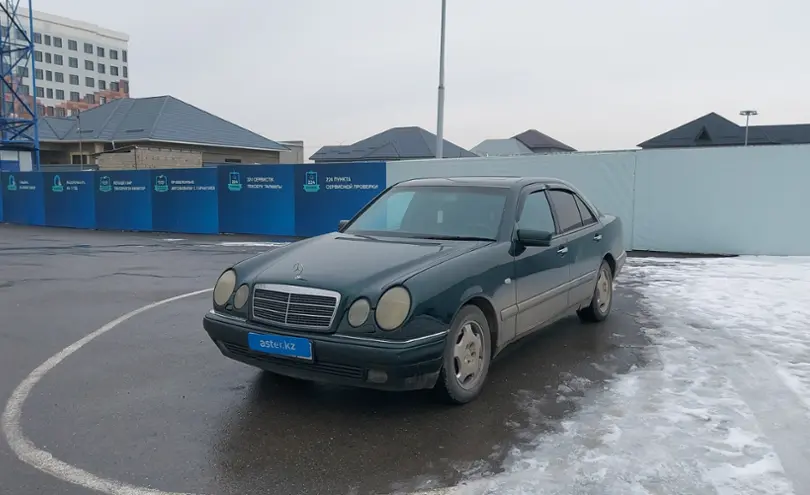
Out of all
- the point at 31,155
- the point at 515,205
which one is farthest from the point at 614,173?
the point at 31,155

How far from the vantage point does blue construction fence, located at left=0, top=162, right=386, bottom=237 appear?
650 inches

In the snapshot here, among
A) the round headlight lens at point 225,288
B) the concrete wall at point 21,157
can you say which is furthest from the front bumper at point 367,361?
the concrete wall at point 21,157

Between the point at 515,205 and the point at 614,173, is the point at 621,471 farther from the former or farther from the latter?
the point at 614,173

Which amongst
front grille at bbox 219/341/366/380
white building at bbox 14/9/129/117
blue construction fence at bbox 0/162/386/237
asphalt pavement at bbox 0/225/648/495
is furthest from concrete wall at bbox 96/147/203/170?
white building at bbox 14/9/129/117

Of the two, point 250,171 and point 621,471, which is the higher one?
point 250,171

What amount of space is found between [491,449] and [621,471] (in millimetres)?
700

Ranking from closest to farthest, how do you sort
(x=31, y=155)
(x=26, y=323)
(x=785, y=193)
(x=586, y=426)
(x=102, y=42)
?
(x=586, y=426)
(x=26, y=323)
(x=785, y=193)
(x=31, y=155)
(x=102, y=42)

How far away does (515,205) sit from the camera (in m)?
5.16

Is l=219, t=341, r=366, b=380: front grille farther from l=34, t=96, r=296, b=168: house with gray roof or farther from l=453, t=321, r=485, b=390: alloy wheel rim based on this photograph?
l=34, t=96, r=296, b=168: house with gray roof

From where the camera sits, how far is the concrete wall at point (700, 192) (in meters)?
11.5

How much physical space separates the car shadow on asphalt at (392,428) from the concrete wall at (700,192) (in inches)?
307

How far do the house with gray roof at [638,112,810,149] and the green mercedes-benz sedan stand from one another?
1381 inches

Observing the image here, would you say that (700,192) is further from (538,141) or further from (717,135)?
(538,141)

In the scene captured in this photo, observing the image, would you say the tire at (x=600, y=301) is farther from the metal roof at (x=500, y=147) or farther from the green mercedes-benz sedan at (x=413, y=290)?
the metal roof at (x=500, y=147)
